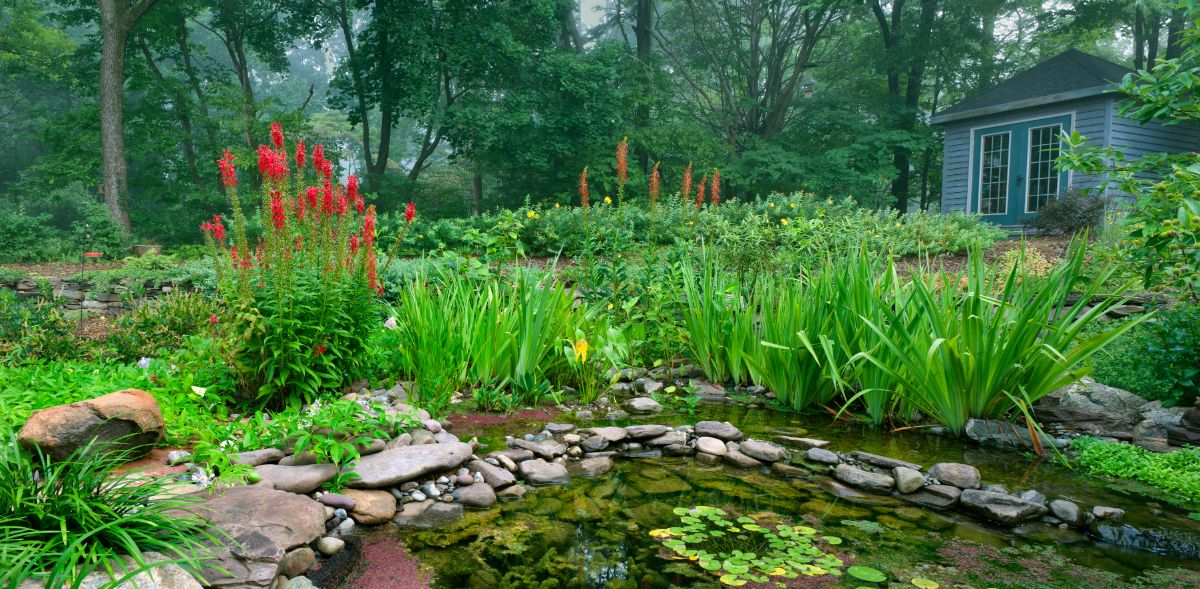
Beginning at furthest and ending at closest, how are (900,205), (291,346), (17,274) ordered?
1. (900,205)
2. (17,274)
3. (291,346)

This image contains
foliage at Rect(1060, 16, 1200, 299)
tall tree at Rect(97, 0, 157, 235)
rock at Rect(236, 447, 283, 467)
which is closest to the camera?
rock at Rect(236, 447, 283, 467)

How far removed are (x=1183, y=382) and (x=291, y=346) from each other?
458 centimetres

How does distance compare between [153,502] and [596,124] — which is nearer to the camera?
[153,502]

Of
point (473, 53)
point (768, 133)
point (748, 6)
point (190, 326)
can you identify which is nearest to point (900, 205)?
point (768, 133)

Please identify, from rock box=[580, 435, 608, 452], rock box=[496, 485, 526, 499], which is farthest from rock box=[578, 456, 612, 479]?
rock box=[496, 485, 526, 499]

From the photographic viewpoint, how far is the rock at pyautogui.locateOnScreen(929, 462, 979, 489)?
3176mm

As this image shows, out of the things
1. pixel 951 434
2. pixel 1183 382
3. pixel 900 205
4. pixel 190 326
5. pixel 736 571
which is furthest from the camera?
pixel 900 205

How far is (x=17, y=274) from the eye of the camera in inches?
379

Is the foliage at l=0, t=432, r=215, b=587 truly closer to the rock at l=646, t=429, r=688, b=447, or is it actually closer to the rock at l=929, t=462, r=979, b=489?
the rock at l=646, t=429, r=688, b=447

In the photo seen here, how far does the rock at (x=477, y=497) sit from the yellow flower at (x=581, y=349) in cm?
151

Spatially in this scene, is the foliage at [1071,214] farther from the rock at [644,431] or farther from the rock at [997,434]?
the rock at [644,431]

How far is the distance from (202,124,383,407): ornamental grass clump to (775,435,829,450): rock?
2373mm

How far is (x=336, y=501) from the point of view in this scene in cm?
279

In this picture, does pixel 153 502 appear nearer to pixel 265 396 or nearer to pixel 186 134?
pixel 265 396
